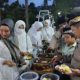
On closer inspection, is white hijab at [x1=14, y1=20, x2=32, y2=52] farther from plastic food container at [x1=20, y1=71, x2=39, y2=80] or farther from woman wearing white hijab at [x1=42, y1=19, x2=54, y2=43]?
plastic food container at [x1=20, y1=71, x2=39, y2=80]

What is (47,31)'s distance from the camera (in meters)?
3.10

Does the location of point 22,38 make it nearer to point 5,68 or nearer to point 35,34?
point 35,34

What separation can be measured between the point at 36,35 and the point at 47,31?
0.52 ft

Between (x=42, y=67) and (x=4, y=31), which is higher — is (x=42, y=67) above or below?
below

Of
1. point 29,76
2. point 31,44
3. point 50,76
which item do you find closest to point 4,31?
point 29,76

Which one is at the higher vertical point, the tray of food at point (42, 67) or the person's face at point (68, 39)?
the person's face at point (68, 39)

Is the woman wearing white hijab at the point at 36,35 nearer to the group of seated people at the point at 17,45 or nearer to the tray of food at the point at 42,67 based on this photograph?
the group of seated people at the point at 17,45

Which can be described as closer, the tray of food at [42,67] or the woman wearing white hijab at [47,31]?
the tray of food at [42,67]

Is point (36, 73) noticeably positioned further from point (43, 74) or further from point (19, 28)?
point (19, 28)

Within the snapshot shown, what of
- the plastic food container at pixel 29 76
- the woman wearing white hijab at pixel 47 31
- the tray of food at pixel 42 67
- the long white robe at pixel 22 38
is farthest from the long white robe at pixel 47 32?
the plastic food container at pixel 29 76

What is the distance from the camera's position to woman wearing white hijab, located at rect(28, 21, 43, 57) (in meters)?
3.10

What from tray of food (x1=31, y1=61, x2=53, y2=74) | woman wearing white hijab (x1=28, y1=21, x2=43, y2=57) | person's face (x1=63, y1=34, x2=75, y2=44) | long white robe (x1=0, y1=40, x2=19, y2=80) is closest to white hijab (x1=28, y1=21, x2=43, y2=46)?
woman wearing white hijab (x1=28, y1=21, x2=43, y2=57)

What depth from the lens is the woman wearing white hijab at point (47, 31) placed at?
301cm

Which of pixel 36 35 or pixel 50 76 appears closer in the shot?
pixel 50 76
